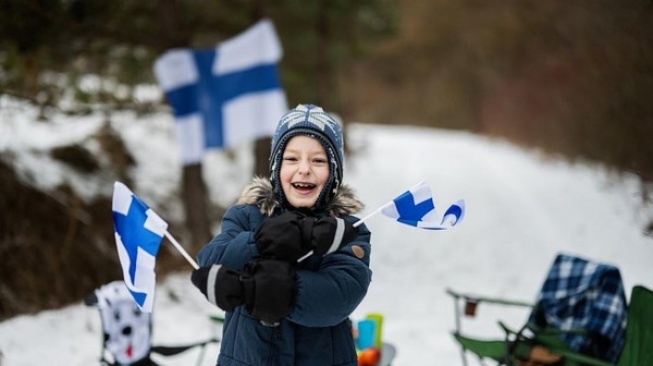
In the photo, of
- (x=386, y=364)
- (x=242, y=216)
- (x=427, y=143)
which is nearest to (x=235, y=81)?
(x=386, y=364)

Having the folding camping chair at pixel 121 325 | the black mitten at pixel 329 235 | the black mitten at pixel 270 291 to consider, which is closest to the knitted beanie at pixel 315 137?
the black mitten at pixel 329 235

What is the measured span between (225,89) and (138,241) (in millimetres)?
3628

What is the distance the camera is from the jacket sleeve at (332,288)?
1774 mm

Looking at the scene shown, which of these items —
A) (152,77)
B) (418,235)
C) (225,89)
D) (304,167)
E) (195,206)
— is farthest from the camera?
(418,235)

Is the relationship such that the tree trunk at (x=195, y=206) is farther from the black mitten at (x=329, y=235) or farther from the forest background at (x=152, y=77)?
the black mitten at (x=329, y=235)

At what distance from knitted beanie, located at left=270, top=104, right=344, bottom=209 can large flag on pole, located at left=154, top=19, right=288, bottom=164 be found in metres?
3.42

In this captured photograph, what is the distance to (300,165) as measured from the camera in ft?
6.56

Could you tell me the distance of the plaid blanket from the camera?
350 centimetres

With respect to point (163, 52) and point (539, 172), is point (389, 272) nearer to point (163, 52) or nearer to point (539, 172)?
point (163, 52)

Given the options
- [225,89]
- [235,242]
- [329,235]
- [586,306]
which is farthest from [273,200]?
[225,89]

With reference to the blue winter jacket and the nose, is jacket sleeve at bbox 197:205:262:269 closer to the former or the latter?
the blue winter jacket

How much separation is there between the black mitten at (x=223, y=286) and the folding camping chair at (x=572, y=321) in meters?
1.98

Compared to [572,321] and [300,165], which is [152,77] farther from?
[300,165]

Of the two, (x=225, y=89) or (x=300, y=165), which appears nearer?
(x=300, y=165)
